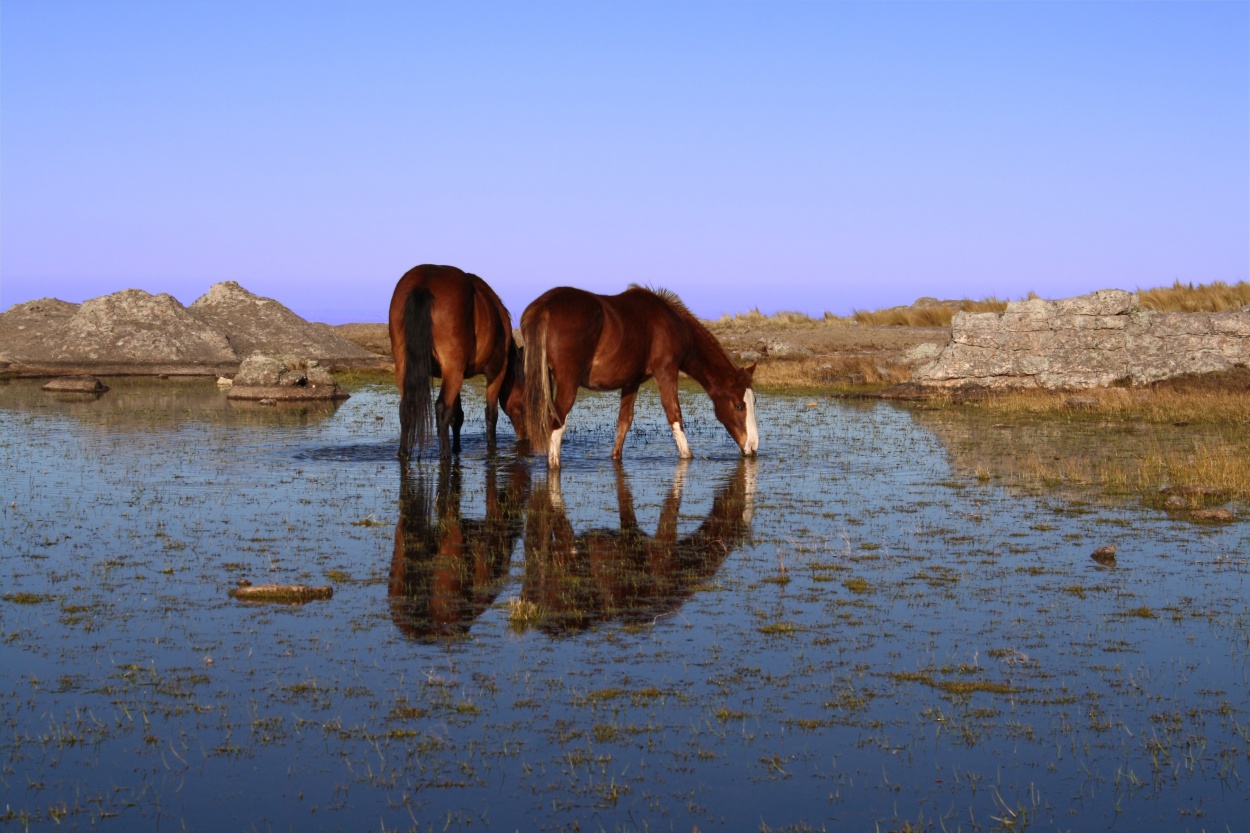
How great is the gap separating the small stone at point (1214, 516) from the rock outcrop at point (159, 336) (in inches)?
1049

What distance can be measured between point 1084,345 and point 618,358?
47.2 ft

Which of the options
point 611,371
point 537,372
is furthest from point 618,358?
point 537,372

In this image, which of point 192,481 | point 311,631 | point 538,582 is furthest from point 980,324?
point 311,631

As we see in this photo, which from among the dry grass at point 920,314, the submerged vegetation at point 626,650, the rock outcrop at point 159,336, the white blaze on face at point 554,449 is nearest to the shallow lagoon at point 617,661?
the submerged vegetation at point 626,650

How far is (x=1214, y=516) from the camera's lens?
10891 mm

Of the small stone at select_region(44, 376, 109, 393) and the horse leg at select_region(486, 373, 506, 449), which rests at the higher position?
the small stone at select_region(44, 376, 109, 393)

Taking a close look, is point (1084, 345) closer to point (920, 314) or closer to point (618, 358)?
point (618, 358)

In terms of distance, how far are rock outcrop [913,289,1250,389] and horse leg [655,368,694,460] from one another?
12130 mm

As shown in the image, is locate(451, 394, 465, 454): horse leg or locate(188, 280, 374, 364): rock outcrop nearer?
locate(451, 394, 465, 454): horse leg

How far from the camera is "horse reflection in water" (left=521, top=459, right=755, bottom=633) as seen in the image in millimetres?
7475

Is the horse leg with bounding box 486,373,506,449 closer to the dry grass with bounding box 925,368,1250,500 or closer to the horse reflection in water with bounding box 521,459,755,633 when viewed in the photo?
the horse reflection in water with bounding box 521,459,755,633

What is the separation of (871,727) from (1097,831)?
1177 millimetres

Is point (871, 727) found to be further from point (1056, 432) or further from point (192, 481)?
point (1056, 432)

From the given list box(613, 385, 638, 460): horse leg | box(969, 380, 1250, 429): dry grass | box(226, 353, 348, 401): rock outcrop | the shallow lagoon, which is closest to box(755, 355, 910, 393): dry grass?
box(969, 380, 1250, 429): dry grass
